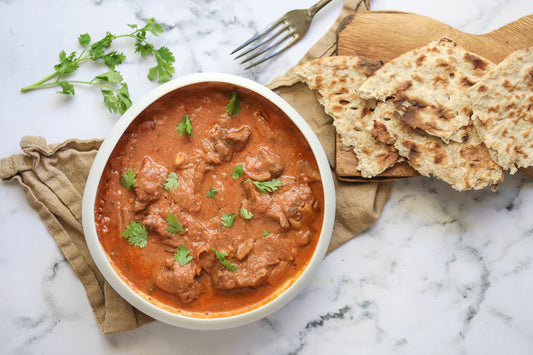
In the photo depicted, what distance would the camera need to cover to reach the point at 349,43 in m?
3.54

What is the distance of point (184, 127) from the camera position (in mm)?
3254

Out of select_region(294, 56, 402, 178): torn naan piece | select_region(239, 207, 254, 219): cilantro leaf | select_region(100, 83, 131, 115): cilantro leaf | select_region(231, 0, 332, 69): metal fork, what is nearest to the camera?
select_region(239, 207, 254, 219): cilantro leaf

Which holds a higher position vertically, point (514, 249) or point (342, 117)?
point (342, 117)

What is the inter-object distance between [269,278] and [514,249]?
192 cm

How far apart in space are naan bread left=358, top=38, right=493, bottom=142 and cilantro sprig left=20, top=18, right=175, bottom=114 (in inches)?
57.8

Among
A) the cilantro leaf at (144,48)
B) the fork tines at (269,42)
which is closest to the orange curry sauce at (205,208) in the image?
the fork tines at (269,42)

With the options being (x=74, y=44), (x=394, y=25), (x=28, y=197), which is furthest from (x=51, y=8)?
(x=394, y=25)

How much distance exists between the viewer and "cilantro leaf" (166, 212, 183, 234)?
3.18 meters

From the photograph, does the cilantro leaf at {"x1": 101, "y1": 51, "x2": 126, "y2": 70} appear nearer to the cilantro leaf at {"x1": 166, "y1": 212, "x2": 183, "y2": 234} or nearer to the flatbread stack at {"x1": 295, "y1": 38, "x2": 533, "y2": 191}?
the cilantro leaf at {"x1": 166, "y1": 212, "x2": 183, "y2": 234}

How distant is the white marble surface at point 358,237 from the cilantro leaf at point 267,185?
81 cm

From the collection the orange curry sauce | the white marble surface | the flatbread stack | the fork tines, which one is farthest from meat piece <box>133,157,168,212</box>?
the flatbread stack

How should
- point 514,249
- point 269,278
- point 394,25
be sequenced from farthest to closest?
point 514,249 < point 394,25 < point 269,278

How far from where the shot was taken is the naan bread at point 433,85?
129 inches

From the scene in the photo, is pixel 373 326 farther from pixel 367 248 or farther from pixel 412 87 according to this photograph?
pixel 412 87
